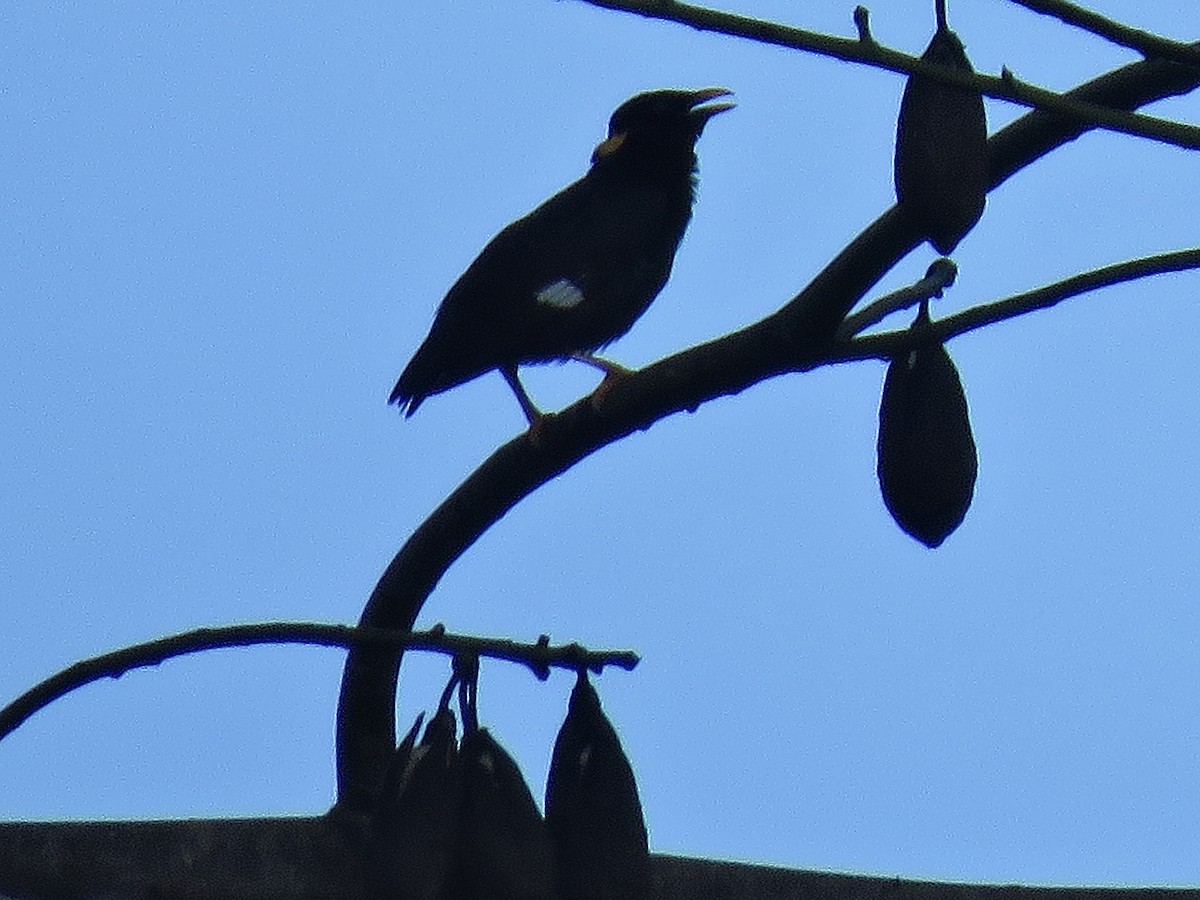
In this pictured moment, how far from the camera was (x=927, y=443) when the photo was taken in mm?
2180

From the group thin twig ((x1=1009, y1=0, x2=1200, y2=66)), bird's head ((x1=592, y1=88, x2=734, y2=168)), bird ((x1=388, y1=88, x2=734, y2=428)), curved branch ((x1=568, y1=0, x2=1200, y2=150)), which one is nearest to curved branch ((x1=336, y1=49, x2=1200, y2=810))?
thin twig ((x1=1009, y1=0, x2=1200, y2=66))

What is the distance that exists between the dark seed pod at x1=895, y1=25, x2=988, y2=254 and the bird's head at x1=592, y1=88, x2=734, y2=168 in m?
3.41

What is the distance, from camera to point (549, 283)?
449 centimetres

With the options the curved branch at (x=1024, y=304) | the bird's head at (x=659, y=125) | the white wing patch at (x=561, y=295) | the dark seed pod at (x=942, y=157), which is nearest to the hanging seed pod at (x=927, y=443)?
the curved branch at (x=1024, y=304)

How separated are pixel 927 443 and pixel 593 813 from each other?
0.57 m

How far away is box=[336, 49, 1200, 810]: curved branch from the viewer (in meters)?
2.04

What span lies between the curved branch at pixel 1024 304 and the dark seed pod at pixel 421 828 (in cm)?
66

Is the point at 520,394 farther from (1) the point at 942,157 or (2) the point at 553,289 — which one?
(1) the point at 942,157

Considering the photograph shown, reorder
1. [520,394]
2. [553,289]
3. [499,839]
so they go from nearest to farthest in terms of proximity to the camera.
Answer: [499,839] → [520,394] → [553,289]

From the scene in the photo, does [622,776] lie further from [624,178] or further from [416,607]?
[624,178]

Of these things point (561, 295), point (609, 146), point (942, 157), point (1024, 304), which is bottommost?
point (1024, 304)

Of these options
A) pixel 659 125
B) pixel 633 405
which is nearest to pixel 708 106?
pixel 659 125

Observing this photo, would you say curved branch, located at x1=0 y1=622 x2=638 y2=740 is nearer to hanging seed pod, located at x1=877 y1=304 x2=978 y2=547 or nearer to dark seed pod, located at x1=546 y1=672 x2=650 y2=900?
dark seed pod, located at x1=546 y1=672 x2=650 y2=900

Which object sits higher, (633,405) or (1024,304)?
(633,405)
